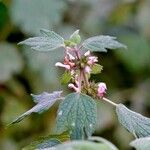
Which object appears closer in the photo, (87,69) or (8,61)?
(87,69)

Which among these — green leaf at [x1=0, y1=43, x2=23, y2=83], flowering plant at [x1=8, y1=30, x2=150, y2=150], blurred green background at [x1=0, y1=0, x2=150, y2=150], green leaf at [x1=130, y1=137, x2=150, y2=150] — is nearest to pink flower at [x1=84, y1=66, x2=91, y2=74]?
flowering plant at [x1=8, y1=30, x2=150, y2=150]

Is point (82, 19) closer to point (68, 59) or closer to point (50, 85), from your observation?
point (50, 85)

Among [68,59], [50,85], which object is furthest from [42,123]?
[68,59]

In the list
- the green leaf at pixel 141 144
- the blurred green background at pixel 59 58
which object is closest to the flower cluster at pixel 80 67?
the green leaf at pixel 141 144

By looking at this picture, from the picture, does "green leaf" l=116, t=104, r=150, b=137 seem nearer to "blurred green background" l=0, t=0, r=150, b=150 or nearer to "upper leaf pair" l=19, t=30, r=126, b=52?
"upper leaf pair" l=19, t=30, r=126, b=52

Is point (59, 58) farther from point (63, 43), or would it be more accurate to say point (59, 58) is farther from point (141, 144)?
point (141, 144)

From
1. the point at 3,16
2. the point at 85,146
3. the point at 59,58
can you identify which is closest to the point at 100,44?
the point at 85,146
